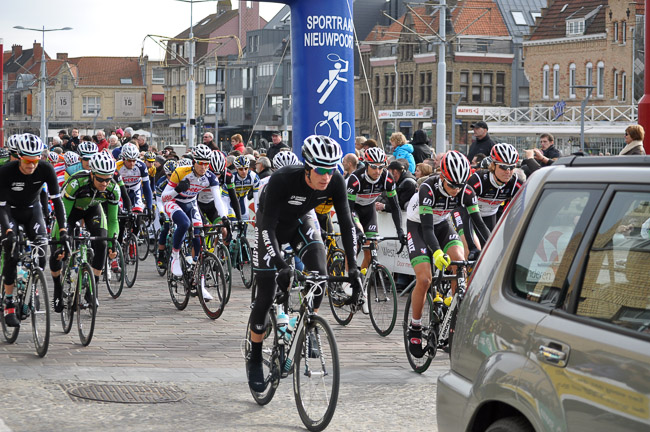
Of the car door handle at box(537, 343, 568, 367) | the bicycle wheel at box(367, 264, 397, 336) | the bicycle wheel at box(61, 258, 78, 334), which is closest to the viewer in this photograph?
the car door handle at box(537, 343, 568, 367)

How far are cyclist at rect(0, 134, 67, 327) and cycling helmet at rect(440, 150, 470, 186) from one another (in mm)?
3671

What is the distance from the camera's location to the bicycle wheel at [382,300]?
1145 centimetres

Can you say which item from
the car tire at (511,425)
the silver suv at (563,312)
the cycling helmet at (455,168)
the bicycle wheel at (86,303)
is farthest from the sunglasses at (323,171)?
the bicycle wheel at (86,303)

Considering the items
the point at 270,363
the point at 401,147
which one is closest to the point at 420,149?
the point at 401,147

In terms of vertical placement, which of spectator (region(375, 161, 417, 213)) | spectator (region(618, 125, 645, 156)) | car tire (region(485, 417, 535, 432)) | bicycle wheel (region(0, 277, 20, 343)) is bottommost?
bicycle wheel (region(0, 277, 20, 343))

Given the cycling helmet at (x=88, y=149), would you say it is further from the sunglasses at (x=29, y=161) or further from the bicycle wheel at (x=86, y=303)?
the bicycle wheel at (x=86, y=303)

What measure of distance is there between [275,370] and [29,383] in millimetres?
2163

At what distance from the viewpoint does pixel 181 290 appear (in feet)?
44.4

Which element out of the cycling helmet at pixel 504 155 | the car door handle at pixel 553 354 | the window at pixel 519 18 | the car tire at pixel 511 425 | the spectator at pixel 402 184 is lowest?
the car tire at pixel 511 425

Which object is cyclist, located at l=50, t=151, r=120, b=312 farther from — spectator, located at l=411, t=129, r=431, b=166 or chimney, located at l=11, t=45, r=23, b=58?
chimney, located at l=11, t=45, r=23, b=58

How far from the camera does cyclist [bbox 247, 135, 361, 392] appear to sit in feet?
24.8

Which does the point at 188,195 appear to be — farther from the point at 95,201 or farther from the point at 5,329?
the point at 5,329

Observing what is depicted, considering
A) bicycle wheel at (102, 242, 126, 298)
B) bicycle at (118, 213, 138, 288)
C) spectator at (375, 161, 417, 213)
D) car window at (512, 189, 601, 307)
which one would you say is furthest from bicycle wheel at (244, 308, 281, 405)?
bicycle at (118, 213, 138, 288)

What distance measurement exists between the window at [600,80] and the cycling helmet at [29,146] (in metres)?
60.5
